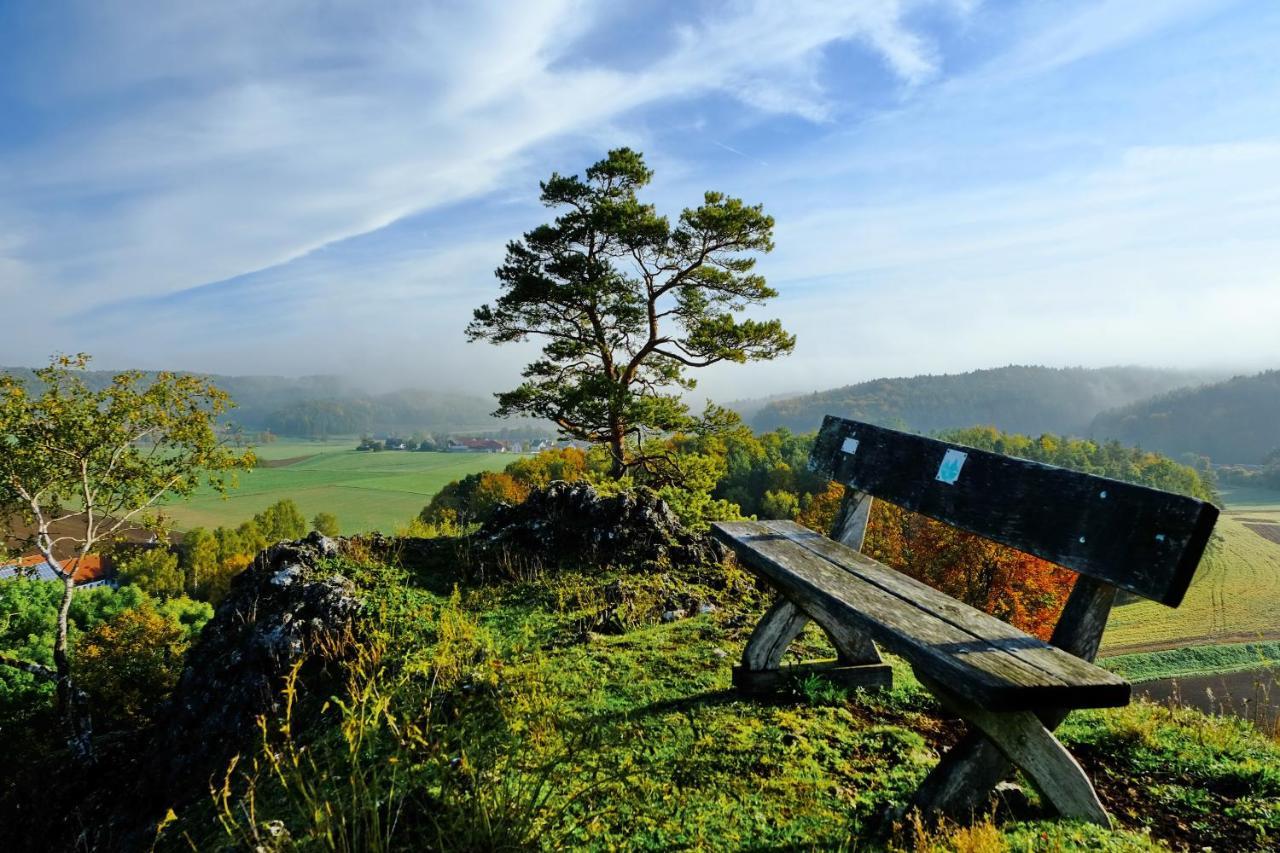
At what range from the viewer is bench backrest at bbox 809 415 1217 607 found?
256cm

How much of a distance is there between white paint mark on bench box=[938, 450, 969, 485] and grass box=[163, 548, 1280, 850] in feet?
5.29

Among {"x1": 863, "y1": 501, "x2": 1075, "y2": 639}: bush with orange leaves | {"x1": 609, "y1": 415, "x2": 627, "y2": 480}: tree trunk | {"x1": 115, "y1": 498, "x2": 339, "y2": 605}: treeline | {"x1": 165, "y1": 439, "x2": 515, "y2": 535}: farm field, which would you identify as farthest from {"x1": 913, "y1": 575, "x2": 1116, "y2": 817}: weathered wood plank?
{"x1": 165, "y1": 439, "x2": 515, "y2": 535}: farm field

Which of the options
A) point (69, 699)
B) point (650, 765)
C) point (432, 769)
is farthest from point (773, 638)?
point (69, 699)

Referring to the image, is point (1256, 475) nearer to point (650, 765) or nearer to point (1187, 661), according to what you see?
point (1187, 661)

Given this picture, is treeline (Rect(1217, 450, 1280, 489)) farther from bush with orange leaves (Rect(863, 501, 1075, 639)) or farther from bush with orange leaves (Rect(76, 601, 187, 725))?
bush with orange leaves (Rect(76, 601, 187, 725))

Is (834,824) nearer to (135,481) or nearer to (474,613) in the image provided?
(474,613)

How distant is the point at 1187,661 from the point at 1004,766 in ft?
137

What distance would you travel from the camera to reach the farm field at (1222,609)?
1460 inches

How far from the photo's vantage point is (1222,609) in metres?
44.4

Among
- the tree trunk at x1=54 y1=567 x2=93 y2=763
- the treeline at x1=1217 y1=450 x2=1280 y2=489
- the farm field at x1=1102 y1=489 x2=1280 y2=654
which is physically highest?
the tree trunk at x1=54 y1=567 x2=93 y2=763

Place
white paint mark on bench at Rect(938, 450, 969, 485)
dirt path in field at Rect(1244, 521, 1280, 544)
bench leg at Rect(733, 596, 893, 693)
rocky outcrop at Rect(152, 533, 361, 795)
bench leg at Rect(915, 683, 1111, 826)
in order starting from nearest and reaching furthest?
bench leg at Rect(915, 683, 1111, 826) < white paint mark on bench at Rect(938, 450, 969, 485) < bench leg at Rect(733, 596, 893, 693) < rocky outcrop at Rect(152, 533, 361, 795) < dirt path in field at Rect(1244, 521, 1280, 544)

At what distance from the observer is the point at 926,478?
13.7 ft

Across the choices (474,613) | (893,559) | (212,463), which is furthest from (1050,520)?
(893,559)

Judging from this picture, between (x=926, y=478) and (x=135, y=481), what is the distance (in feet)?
54.6
